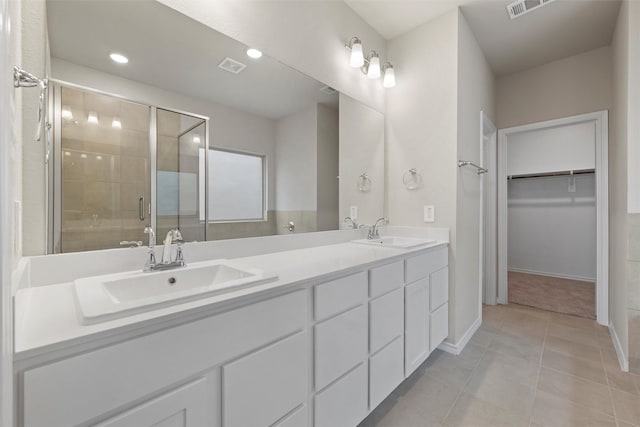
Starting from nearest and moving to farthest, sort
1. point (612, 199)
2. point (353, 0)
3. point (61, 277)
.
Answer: point (61, 277) < point (353, 0) < point (612, 199)

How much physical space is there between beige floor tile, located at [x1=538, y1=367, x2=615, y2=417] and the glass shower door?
8.25 ft

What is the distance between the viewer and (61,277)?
1012mm

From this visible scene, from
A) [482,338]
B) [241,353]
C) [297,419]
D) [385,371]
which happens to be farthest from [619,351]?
[241,353]

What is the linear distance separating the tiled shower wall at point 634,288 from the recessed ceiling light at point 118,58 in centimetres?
Answer: 307

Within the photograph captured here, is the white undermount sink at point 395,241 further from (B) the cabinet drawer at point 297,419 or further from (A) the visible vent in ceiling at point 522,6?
(A) the visible vent in ceiling at point 522,6

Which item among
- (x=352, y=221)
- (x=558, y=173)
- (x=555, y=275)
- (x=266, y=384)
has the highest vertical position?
(x=558, y=173)

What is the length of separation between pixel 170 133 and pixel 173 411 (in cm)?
109

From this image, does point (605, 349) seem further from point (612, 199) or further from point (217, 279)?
point (217, 279)

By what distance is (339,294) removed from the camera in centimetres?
125

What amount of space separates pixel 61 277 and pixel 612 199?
3864 mm

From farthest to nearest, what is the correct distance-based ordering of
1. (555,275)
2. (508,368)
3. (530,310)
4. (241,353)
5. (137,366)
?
1. (555,275)
2. (530,310)
3. (508,368)
4. (241,353)
5. (137,366)

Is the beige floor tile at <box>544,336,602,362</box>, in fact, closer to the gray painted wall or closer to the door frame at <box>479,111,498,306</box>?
the door frame at <box>479,111,498,306</box>

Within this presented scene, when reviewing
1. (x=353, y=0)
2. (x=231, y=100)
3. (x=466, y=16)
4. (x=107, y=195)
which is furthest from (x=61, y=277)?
(x=466, y=16)

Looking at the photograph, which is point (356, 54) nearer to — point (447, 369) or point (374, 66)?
point (374, 66)
